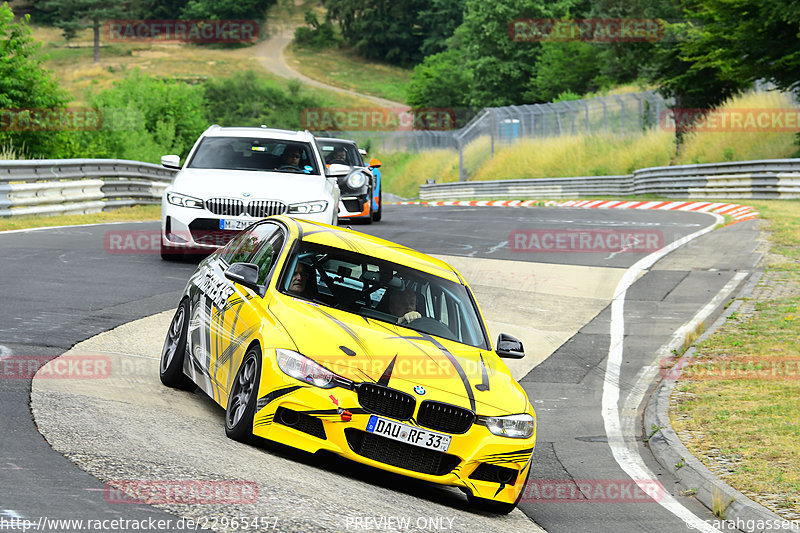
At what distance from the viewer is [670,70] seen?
4381cm

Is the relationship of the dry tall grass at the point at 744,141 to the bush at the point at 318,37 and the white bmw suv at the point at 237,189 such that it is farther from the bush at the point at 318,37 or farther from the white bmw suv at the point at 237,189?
the bush at the point at 318,37

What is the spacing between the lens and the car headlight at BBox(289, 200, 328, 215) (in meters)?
14.8

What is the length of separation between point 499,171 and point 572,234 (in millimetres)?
34140

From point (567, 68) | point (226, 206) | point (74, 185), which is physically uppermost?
point (567, 68)

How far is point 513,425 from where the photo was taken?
716 centimetres

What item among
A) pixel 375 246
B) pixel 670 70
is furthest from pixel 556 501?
pixel 670 70

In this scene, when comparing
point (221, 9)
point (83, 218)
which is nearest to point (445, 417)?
point (83, 218)

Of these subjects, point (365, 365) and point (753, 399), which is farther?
point (753, 399)

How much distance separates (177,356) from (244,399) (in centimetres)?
182

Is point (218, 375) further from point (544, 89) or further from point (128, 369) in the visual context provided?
point (544, 89)

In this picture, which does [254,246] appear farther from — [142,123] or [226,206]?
[142,123]

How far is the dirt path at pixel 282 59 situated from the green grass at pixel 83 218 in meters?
103

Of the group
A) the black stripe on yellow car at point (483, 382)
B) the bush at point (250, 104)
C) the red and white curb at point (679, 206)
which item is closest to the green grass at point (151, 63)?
the bush at point (250, 104)

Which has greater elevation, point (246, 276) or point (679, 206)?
point (246, 276)
